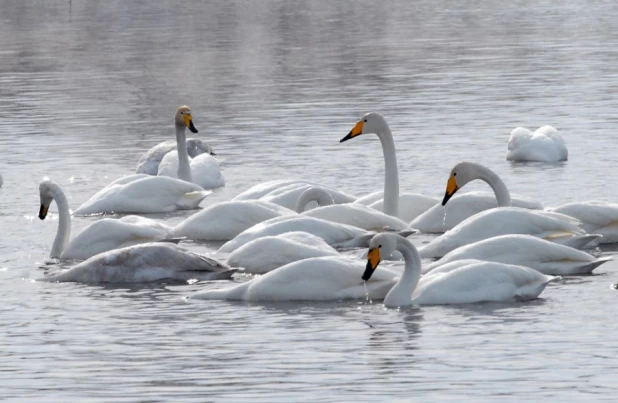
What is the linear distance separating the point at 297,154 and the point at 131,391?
13287 mm

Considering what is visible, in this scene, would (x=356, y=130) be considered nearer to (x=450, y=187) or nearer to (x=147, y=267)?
(x=450, y=187)

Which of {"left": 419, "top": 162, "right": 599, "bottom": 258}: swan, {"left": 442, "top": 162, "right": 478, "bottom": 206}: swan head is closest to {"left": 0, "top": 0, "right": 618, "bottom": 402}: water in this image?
{"left": 419, "top": 162, "right": 599, "bottom": 258}: swan

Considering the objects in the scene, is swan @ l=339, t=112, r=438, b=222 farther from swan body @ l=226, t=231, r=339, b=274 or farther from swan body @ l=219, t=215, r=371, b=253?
swan body @ l=226, t=231, r=339, b=274

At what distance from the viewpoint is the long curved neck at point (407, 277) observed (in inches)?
476

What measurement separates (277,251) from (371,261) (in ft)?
5.91

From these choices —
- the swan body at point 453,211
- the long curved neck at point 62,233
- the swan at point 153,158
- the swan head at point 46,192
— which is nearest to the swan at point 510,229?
the swan body at point 453,211

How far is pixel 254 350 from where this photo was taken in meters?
10.9

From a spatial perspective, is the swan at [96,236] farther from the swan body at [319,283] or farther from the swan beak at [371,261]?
the swan beak at [371,261]

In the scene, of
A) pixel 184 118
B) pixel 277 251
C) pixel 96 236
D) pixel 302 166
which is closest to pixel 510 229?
pixel 277 251

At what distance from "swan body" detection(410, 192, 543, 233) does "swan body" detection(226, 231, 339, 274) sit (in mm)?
2359

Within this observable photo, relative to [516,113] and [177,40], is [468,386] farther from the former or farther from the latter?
[177,40]

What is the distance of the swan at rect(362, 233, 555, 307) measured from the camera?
12.1 m

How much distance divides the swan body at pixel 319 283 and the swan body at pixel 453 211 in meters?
3.41

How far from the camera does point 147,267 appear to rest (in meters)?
13.7
